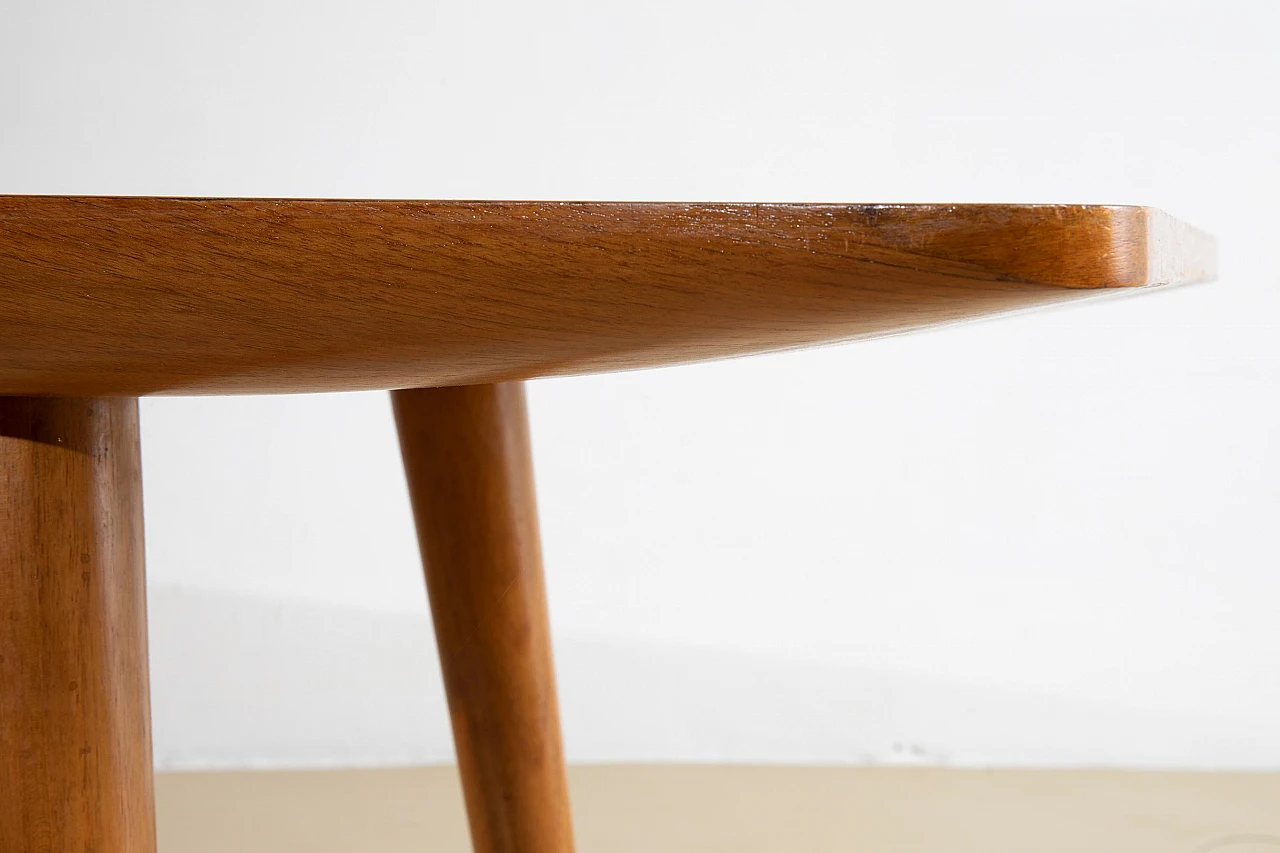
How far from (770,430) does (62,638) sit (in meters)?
1.15

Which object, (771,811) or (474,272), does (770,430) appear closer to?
(771,811)

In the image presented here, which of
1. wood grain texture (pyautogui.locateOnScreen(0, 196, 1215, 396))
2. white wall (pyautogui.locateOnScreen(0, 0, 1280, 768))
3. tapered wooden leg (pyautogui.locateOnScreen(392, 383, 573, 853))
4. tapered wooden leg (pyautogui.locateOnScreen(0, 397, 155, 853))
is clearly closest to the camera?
wood grain texture (pyautogui.locateOnScreen(0, 196, 1215, 396))

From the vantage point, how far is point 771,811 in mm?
1250

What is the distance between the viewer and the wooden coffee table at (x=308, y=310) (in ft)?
0.77

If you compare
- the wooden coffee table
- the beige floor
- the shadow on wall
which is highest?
the wooden coffee table

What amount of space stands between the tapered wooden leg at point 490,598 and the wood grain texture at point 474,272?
0.91ft

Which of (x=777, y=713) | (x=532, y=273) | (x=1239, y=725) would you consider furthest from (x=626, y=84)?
(x=532, y=273)

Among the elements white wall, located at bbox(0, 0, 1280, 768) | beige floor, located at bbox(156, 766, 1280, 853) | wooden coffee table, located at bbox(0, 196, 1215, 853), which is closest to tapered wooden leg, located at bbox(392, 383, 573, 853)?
wooden coffee table, located at bbox(0, 196, 1215, 853)

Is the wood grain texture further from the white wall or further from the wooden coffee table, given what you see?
the white wall

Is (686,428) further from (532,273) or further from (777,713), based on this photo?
(532,273)

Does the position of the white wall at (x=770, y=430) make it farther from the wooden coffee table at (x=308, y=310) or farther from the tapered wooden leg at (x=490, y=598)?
the wooden coffee table at (x=308, y=310)

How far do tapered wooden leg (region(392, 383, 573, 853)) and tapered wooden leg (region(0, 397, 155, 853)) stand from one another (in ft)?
0.72

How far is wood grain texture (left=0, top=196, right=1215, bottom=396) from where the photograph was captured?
23 centimetres

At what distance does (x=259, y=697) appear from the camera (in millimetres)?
1487
